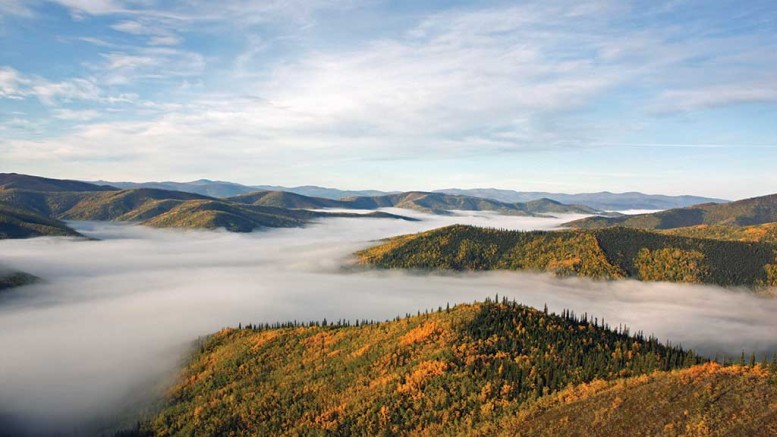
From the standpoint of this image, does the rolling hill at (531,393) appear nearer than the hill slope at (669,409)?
No

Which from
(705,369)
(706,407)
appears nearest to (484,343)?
(705,369)

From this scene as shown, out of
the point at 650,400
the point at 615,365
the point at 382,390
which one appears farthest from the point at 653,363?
the point at 382,390

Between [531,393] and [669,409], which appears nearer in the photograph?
[669,409]

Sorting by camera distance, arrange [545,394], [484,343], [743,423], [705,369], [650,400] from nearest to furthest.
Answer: [743,423] < [650,400] < [705,369] < [545,394] < [484,343]

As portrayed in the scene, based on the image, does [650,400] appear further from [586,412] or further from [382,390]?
[382,390]

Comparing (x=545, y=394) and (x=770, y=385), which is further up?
(x=770, y=385)

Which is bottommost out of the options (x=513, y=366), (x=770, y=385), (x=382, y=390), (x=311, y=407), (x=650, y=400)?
(x=311, y=407)

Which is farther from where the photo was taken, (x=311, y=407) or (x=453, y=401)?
(x=311, y=407)

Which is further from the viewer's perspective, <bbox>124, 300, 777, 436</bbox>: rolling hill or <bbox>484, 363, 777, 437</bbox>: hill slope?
<bbox>124, 300, 777, 436</bbox>: rolling hill

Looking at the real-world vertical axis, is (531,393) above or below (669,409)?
below

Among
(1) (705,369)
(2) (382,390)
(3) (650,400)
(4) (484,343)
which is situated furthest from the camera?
(4) (484,343)
